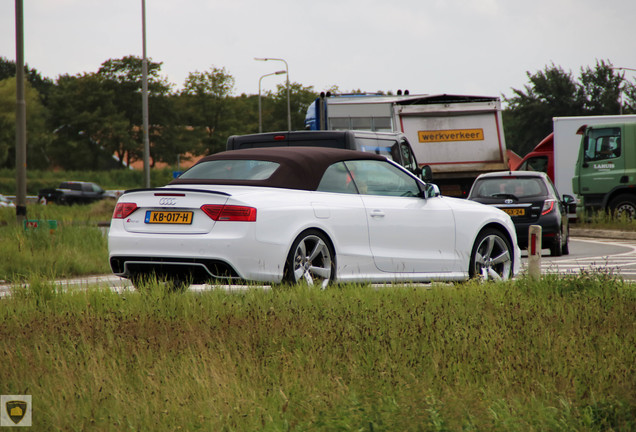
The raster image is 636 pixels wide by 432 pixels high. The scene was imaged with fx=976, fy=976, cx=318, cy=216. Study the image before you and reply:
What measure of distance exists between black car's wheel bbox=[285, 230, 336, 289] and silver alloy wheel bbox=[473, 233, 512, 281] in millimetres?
2122

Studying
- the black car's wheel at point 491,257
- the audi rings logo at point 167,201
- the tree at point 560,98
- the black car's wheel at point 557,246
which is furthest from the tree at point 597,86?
the audi rings logo at point 167,201

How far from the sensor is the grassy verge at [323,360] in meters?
4.58

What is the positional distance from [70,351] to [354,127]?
65.0 feet

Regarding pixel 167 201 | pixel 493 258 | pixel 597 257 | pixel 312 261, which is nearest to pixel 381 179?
pixel 312 261

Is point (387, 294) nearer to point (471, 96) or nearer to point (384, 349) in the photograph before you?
point (384, 349)

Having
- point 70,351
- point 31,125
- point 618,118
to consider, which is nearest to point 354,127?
point 618,118

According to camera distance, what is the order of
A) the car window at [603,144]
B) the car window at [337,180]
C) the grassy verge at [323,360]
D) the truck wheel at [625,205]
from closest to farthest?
1. the grassy verge at [323,360]
2. the car window at [337,180]
3. the car window at [603,144]
4. the truck wheel at [625,205]

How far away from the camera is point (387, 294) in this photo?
8391mm

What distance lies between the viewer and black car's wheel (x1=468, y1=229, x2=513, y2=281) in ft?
34.6

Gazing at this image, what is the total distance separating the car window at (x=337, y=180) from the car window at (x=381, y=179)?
0.07 meters

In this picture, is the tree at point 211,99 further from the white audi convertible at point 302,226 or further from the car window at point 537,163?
the white audi convertible at point 302,226

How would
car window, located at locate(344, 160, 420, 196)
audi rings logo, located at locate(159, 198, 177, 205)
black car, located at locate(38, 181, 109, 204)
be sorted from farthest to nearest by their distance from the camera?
black car, located at locate(38, 181, 109, 204)
car window, located at locate(344, 160, 420, 196)
audi rings logo, located at locate(159, 198, 177, 205)

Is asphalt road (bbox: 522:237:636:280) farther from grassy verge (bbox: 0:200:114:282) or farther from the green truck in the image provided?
grassy verge (bbox: 0:200:114:282)

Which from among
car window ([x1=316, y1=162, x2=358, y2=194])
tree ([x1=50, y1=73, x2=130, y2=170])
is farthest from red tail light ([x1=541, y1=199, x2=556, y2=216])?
tree ([x1=50, y1=73, x2=130, y2=170])
